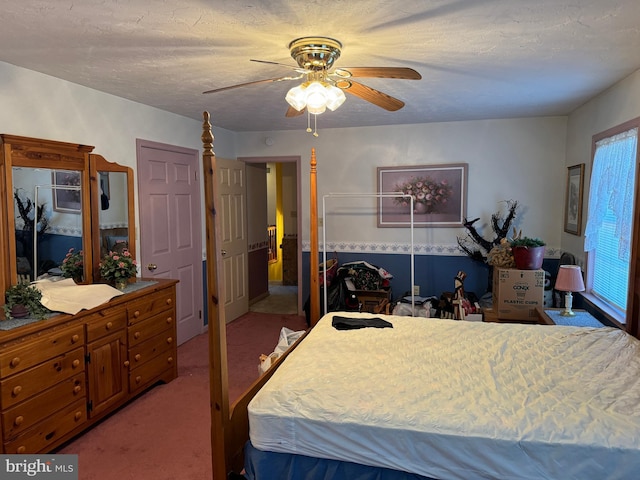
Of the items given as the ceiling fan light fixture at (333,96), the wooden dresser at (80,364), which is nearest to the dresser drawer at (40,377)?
the wooden dresser at (80,364)

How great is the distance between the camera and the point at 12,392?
213cm

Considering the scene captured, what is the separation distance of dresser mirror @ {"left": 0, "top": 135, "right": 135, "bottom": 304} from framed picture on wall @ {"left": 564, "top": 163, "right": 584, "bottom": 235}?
3.80 metres

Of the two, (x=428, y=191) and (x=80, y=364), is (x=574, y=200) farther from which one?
(x=80, y=364)

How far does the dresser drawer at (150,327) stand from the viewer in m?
2.99

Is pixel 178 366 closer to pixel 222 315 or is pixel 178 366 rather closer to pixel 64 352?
pixel 64 352

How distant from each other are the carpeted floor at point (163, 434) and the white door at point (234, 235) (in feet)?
3.88

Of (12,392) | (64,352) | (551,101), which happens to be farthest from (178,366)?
(551,101)

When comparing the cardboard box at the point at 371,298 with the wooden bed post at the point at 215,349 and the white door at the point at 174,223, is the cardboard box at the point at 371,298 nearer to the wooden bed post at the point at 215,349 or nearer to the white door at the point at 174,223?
the white door at the point at 174,223

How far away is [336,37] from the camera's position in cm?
205

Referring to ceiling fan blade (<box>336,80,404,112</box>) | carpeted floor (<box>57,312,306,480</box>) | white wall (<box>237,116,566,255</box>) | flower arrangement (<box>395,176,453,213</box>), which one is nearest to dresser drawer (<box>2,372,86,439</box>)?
carpeted floor (<box>57,312,306,480</box>)

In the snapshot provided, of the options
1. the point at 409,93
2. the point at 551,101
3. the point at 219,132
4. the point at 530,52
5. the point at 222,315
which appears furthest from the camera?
the point at 219,132

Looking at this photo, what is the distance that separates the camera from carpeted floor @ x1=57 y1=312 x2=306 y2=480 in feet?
7.70

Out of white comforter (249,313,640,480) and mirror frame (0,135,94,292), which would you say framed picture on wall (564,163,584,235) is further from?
mirror frame (0,135,94,292)

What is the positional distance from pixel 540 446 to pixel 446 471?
1.14ft
